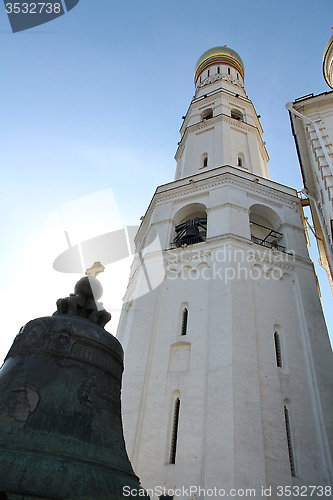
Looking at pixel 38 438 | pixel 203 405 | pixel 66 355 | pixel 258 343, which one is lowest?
pixel 38 438

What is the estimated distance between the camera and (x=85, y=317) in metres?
4.31

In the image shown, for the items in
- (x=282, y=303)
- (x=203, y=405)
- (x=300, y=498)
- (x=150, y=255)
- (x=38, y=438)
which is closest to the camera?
(x=38, y=438)

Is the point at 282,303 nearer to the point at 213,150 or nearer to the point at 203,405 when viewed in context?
the point at 203,405

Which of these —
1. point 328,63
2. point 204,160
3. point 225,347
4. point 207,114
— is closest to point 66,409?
point 225,347

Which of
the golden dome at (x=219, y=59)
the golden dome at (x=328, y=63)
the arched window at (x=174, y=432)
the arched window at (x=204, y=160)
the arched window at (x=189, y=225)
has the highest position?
the golden dome at (x=219, y=59)

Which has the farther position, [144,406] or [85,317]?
[144,406]

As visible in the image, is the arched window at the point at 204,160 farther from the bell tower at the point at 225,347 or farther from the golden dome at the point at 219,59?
the golden dome at the point at 219,59

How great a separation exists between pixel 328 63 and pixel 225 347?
14.6 metres

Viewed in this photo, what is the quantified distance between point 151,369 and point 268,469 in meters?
3.90

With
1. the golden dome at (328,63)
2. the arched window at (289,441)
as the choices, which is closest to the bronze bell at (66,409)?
the arched window at (289,441)

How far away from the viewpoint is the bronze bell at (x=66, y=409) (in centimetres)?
266

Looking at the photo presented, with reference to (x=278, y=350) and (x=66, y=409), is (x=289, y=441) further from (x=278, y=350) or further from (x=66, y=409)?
(x=66, y=409)

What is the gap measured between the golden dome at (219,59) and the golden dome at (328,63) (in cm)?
1160

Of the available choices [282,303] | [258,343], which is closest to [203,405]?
[258,343]
